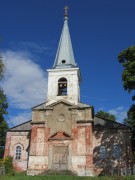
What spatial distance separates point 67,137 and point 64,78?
308 inches

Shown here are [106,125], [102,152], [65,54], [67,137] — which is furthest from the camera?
[65,54]

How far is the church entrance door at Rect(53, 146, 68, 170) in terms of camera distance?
89.7 ft

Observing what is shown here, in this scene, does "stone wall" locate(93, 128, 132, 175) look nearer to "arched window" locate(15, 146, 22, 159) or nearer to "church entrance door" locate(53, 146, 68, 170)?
"church entrance door" locate(53, 146, 68, 170)

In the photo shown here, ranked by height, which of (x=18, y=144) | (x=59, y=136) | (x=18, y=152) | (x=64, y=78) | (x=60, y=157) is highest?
(x=64, y=78)

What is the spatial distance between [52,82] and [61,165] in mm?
10133

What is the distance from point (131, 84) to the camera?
23844mm

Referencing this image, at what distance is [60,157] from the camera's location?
91.0 feet

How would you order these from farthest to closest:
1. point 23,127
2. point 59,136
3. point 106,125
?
point 23,127
point 106,125
point 59,136

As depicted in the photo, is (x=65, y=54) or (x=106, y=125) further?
(x=65, y=54)

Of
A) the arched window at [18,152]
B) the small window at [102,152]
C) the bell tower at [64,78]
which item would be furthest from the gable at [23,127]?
the small window at [102,152]

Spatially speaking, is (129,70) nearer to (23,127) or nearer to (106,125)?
(106,125)

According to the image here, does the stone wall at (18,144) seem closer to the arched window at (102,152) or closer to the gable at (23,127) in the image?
the gable at (23,127)

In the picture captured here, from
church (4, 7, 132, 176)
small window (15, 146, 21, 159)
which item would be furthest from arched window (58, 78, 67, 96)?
small window (15, 146, 21, 159)

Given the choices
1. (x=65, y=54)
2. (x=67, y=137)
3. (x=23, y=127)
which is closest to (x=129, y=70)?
(x=67, y=137)
